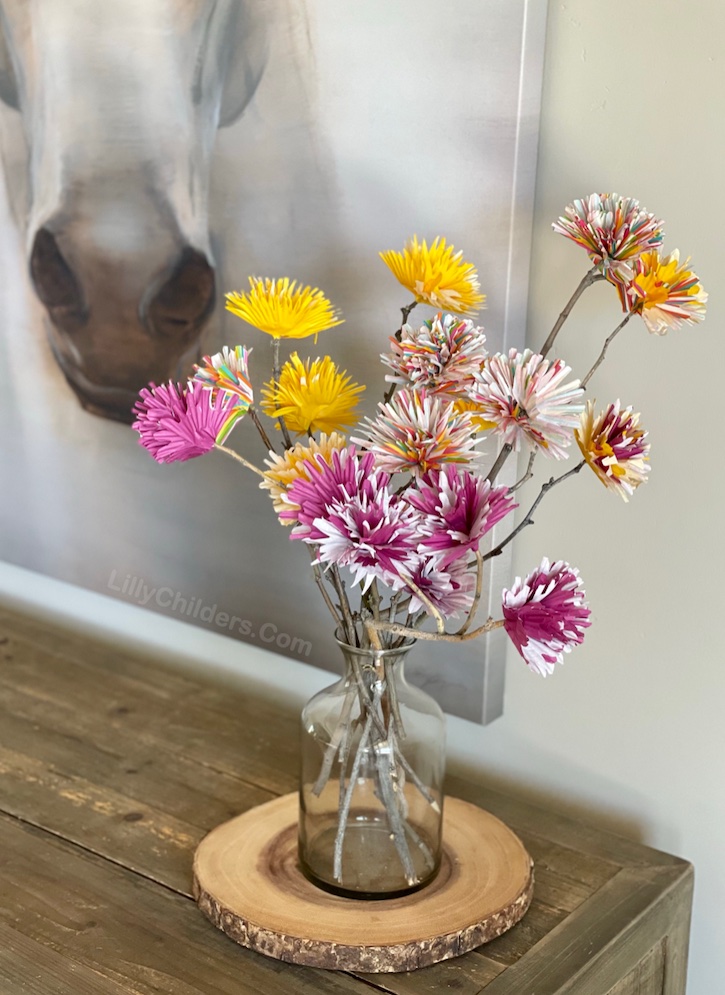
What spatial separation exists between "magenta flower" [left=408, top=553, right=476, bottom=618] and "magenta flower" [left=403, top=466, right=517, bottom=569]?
0.03m

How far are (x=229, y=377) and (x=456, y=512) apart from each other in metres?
0.18

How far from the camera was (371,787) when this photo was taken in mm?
805

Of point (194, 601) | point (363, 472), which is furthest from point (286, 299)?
point (194, 601)

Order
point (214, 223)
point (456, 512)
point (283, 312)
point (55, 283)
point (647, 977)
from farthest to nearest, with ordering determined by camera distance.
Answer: point (55, 283) < point (214, 223) < point (647, 977) < point (283, 312) < point (456, 512)

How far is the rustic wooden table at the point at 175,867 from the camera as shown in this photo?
754 mm

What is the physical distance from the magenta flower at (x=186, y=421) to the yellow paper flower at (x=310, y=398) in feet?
0.19

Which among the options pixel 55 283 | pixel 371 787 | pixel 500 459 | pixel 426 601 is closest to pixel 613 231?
pixel 500 459

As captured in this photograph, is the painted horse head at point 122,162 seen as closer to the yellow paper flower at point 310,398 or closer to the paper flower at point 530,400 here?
the yellow paper flower at point 310,398

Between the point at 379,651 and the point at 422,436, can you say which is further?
the point at 379,651

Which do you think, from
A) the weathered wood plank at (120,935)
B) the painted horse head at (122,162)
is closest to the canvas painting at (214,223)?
the painted horse head at (122,162)

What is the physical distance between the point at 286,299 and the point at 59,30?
64cm

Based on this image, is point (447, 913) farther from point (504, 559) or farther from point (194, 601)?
point (194, 601)

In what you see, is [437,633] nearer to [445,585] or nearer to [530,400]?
[445,585]

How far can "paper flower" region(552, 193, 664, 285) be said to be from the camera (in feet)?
2.20
